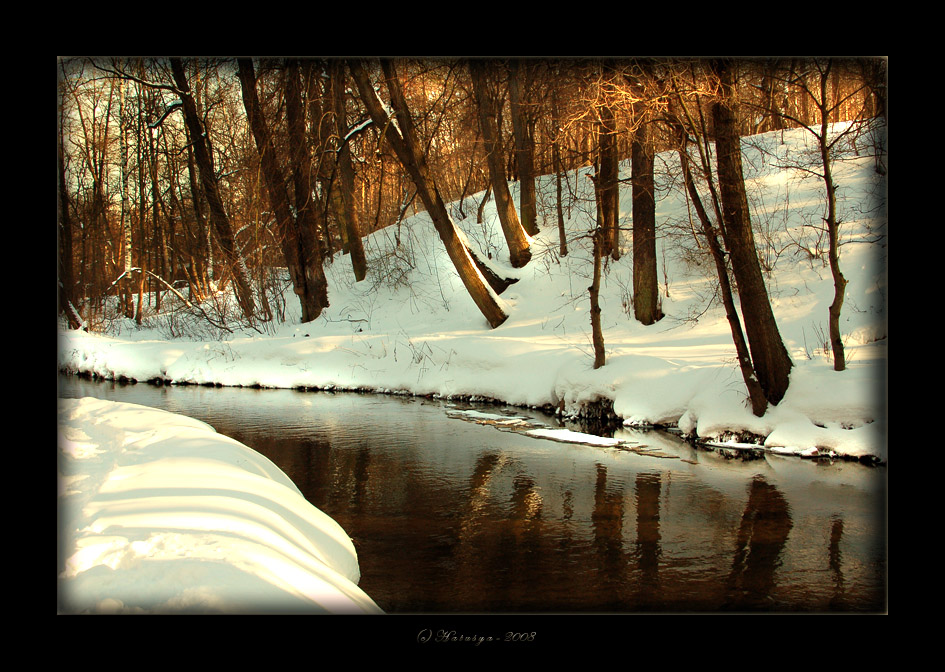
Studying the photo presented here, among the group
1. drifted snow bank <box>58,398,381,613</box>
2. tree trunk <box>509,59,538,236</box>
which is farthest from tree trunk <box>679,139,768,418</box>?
tree trunk <box>509,59,538,236</box>

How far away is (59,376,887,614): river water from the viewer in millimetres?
4992

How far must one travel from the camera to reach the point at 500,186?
18.5 m

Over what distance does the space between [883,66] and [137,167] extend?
1597cm

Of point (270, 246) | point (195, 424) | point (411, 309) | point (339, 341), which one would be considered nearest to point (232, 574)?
point (195, 424)

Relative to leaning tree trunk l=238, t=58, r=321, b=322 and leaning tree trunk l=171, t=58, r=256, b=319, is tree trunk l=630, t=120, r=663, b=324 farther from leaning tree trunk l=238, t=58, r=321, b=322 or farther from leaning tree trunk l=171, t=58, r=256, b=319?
leaning tree trunk l=171, t=58, r=256, b=319

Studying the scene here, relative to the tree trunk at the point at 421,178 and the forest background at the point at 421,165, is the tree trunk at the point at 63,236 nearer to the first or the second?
the forest background at the point at 421,165

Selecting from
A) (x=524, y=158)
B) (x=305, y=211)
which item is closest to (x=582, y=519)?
(x=524, y=158)

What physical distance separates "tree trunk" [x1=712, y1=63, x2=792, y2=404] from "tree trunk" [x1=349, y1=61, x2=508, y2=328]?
252 inches

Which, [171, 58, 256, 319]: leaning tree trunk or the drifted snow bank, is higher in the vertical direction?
[171, 58, 256, 319]: leaning tree trunk

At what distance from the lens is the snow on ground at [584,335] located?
Answer: 9164 mm

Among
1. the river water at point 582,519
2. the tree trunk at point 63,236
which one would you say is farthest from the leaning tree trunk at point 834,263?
the tree trunk at point 63,236

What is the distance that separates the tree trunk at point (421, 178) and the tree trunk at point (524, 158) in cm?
258
